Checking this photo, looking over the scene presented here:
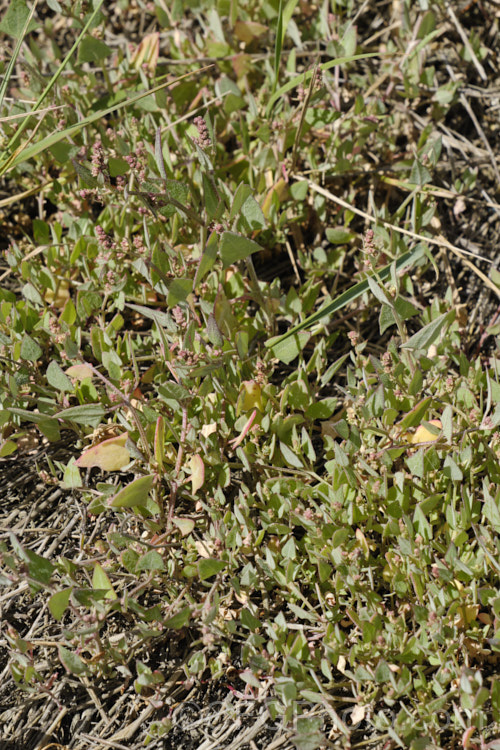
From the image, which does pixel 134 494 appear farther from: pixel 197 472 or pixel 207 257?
pixel 207 257

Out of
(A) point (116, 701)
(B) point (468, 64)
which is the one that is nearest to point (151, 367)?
(A) point (116, 701)

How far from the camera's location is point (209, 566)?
1502mm

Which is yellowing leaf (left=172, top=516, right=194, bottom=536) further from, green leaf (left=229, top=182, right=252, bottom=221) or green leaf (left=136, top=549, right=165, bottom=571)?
green leaf (left=229, top=182, right=252, bottom=221)

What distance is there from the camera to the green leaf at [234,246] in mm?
1463

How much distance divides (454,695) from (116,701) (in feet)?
2.50

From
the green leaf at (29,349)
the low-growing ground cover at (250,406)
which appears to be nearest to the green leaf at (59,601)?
the low-growing ground cover at (250,406)

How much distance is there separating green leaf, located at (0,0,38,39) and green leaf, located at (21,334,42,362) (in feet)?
2.89

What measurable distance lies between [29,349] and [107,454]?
36cm

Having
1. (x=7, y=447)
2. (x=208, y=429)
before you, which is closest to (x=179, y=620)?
(x=208, y=429)

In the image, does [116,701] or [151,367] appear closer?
[116,701]

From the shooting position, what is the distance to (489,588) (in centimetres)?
146

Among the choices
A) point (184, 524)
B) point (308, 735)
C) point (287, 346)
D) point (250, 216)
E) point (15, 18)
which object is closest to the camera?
point (308, 735)

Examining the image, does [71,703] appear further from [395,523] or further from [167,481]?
[395,523]

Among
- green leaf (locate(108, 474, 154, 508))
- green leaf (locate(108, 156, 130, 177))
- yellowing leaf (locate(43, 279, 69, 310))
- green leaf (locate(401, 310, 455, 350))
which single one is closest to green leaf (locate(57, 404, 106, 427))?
green leaf (locate(108, 474, 154, 508))
